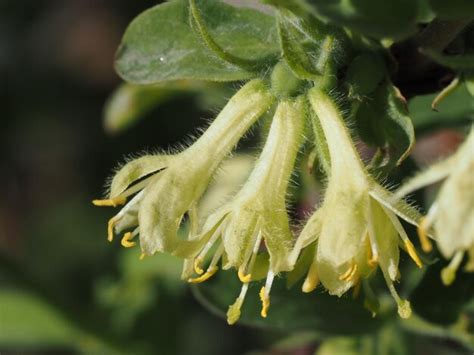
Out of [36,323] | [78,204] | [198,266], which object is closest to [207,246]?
[198,266]

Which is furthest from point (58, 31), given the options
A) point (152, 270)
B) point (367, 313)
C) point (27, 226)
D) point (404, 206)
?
point (404, 206)

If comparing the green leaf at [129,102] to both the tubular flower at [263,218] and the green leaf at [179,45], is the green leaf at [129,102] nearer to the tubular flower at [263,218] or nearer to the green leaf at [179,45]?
the green leaf at [179,45]

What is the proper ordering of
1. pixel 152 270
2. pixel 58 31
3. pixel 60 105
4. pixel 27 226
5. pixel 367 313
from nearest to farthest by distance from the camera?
1. pixel 367 313
2. pixel 152 270
3. pixel 27 226
4. pixel 60 105
5. pixel 58 31

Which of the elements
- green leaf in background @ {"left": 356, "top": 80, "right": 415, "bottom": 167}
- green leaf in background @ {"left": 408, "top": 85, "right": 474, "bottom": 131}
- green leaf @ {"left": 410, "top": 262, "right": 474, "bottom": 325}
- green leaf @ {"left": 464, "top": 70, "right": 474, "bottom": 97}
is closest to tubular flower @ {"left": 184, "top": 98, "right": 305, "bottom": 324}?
green leaf in background @ {"left": 356, "top": 80, "right": 415, "bottom": 167}

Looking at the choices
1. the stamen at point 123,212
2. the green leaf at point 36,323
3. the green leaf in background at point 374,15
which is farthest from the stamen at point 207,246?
the green leaf at point 36,323

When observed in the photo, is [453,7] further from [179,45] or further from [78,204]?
[78,204]

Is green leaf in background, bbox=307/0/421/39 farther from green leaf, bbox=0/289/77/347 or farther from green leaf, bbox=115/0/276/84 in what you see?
green leaf, bbox=0/289/77/347

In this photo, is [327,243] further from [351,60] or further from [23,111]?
[23,111]
